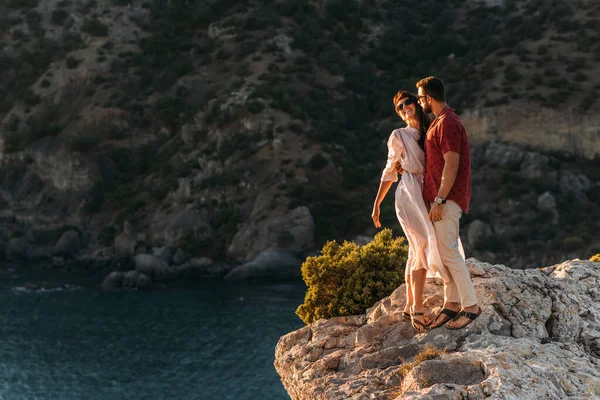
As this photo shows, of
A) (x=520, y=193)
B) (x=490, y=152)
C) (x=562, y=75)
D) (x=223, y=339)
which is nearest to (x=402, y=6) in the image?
(x=562, y=75)

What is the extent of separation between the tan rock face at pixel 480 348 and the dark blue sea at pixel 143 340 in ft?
87.8

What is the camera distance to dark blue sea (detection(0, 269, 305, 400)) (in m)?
39.1

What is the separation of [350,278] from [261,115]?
6429 cm

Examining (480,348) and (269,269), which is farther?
(269,269)

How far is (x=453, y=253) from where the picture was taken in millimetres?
9781

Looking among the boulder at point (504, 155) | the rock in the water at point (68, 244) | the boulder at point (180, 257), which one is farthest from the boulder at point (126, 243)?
the boulder at point (504, 155)

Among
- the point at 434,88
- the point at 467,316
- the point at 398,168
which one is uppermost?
the point at 434,88

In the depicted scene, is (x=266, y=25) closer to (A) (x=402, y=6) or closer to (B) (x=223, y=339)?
(A) (x=402, y=6)

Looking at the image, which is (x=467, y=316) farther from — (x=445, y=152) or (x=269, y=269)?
(x=269, y=269)

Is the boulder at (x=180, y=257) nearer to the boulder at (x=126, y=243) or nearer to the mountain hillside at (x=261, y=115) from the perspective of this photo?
the mountain hillside at (x=261, y=115)

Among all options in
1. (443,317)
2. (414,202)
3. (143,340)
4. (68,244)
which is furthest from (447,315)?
(68,244)

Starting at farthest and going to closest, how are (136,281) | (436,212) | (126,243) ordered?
(126,243), (136,281), (436,212)

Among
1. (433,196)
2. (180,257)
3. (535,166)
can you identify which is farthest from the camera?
(535,166)

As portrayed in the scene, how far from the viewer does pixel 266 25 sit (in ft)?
297
